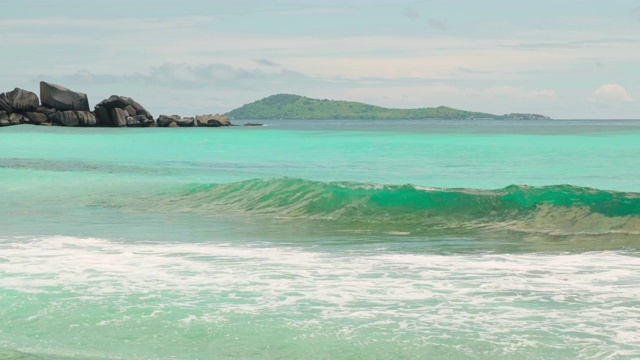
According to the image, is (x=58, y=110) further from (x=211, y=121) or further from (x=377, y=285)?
(x=377, y=285)

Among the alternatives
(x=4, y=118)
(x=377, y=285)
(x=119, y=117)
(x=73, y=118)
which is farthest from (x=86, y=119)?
(x=377, y=285)

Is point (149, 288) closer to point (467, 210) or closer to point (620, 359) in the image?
point (620, 359)

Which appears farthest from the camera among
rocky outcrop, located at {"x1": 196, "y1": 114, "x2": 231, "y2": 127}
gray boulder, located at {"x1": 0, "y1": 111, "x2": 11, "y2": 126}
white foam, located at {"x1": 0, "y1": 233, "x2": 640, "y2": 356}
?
rocky outcrop, located at {"x1": 196, "y1": 114, "x2": 231, "y2": 127}

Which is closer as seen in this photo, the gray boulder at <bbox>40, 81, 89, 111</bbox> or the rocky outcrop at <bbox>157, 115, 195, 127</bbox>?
the gray boulder at <bbox>40, 81, 89, 111</bbox>

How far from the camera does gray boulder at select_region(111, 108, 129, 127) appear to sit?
8569 cm

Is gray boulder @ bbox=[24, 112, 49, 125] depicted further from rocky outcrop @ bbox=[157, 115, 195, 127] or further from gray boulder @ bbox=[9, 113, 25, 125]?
rocky outcrop @ bbox=[157, 115, 195, 127]

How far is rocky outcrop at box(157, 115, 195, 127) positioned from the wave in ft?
244

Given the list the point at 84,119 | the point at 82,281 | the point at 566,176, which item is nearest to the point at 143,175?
the point at 566,176

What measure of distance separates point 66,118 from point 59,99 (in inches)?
100

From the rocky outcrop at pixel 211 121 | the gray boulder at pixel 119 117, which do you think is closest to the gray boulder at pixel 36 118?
the gray boulder at pixel 119 117

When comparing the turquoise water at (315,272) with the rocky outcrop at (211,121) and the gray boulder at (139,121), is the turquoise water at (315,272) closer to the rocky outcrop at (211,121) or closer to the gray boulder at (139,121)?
the gray boulder at (139,121)

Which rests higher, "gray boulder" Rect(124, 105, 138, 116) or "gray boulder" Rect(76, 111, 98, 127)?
"gray boulder" Rect(124, 105, 138, 116)

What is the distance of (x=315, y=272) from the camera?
362 inches

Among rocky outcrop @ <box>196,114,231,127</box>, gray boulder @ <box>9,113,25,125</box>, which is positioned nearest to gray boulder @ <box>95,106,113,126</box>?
gray boulder @ <box>9,113,25,125</box>
